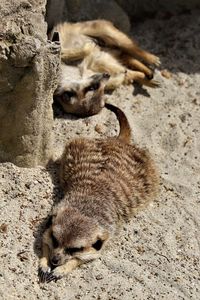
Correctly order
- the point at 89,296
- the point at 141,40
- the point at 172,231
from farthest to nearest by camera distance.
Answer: the point at 141,40
the point at 172,231
the point at 89,296

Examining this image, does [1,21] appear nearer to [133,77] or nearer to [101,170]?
[101,170]

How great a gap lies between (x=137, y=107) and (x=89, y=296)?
1.65 meters

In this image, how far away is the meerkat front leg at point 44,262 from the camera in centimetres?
320

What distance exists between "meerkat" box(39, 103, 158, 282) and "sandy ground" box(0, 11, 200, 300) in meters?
0.07

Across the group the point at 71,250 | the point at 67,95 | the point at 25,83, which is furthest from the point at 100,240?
the point at 67,95

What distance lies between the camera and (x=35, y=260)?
3.28 meters

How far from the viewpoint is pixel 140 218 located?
12.1ft

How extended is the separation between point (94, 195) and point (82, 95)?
1.12 meters

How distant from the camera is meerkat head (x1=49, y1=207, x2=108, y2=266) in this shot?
317 cm

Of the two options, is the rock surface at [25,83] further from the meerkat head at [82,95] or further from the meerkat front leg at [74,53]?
the meerkat front leg at [74,53]

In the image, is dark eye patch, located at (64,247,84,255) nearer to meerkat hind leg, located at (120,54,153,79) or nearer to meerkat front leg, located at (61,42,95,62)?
meerkat front leg, located at (61,42,95,62)

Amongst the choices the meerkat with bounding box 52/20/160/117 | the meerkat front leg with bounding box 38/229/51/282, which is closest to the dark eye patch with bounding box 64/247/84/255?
the meerkat front leg with bounding box 38/229/51/282

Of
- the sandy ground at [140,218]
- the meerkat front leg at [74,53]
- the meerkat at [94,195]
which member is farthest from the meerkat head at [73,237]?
the meerkat front leg at [74,53]

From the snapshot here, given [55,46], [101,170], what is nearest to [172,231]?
[101,170]
